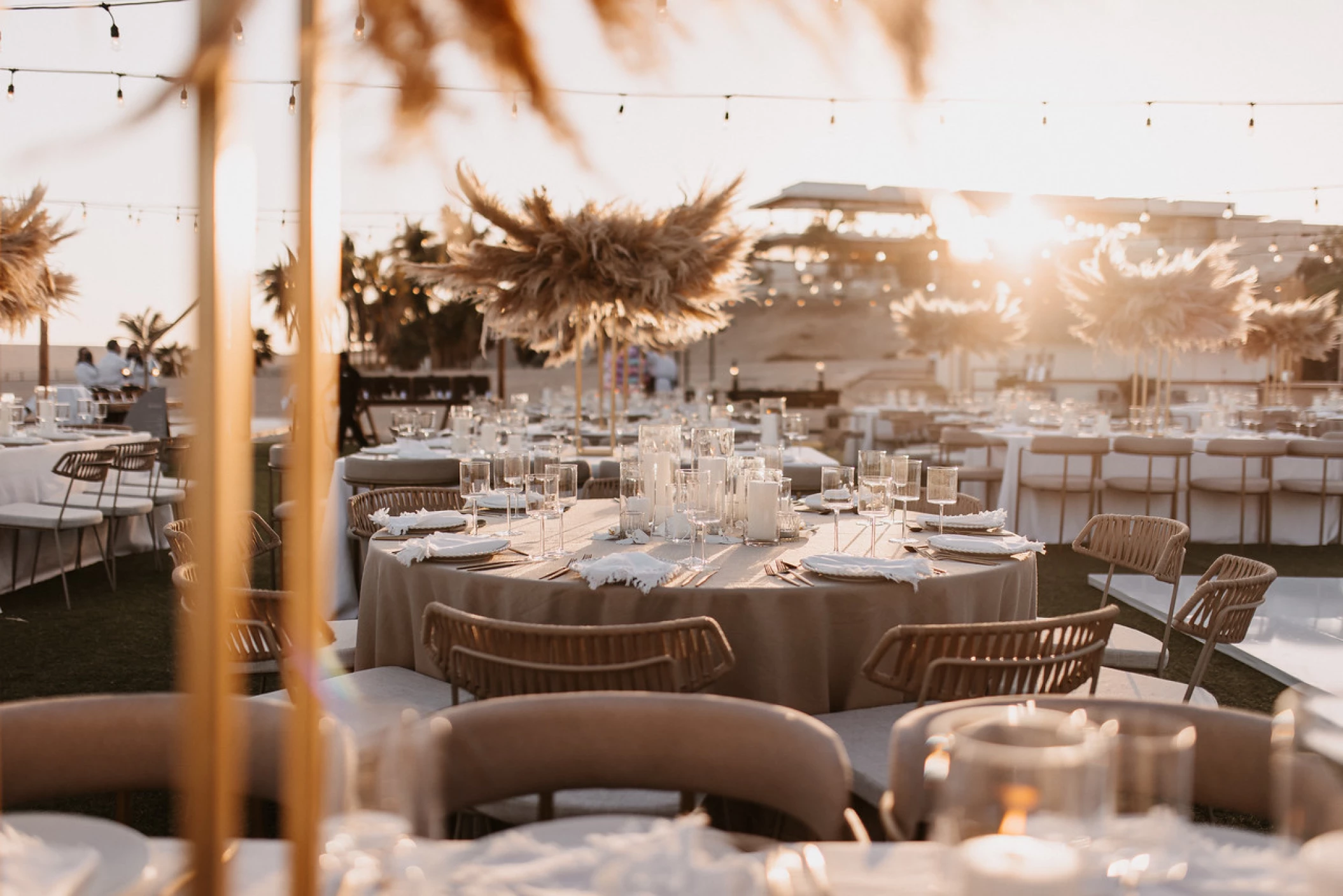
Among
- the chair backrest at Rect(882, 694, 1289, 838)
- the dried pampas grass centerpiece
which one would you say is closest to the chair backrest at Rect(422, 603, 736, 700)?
the chair backrest at Rect(882, 694, 1289, 838)

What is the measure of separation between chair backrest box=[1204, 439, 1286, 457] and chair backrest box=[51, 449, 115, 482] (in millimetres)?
7358

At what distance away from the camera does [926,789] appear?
151 centimetres

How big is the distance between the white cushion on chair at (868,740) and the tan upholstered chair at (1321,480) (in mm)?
6410

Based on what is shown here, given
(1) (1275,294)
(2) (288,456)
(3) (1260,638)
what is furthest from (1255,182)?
(2) (288,456)

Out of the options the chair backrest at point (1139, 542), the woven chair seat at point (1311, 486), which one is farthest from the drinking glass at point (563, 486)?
the woven chair seat at point (1311, 486)

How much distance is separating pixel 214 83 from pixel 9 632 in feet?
18.8

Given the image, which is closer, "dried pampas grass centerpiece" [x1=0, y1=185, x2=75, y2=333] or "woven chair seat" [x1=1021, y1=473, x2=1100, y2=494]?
"dried pampas grass centerpiece" [x1=0, y1=185, x2=75, y2=333]

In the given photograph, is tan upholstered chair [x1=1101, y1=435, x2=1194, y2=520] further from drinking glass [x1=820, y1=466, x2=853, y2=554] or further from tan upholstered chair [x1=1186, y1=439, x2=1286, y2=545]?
drinking glass [x1=820, y1=466, x2=853, y2=554]

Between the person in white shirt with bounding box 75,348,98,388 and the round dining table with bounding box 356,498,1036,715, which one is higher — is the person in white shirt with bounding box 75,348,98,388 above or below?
above

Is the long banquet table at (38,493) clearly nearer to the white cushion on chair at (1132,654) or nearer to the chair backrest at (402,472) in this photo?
the chair backrest at (402,472)

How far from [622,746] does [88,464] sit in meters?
5.13

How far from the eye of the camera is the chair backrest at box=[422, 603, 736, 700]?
90.3 inches

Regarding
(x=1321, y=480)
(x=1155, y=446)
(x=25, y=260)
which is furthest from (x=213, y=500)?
(x=1321, y=480)

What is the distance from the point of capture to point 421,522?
3629 millimetres
